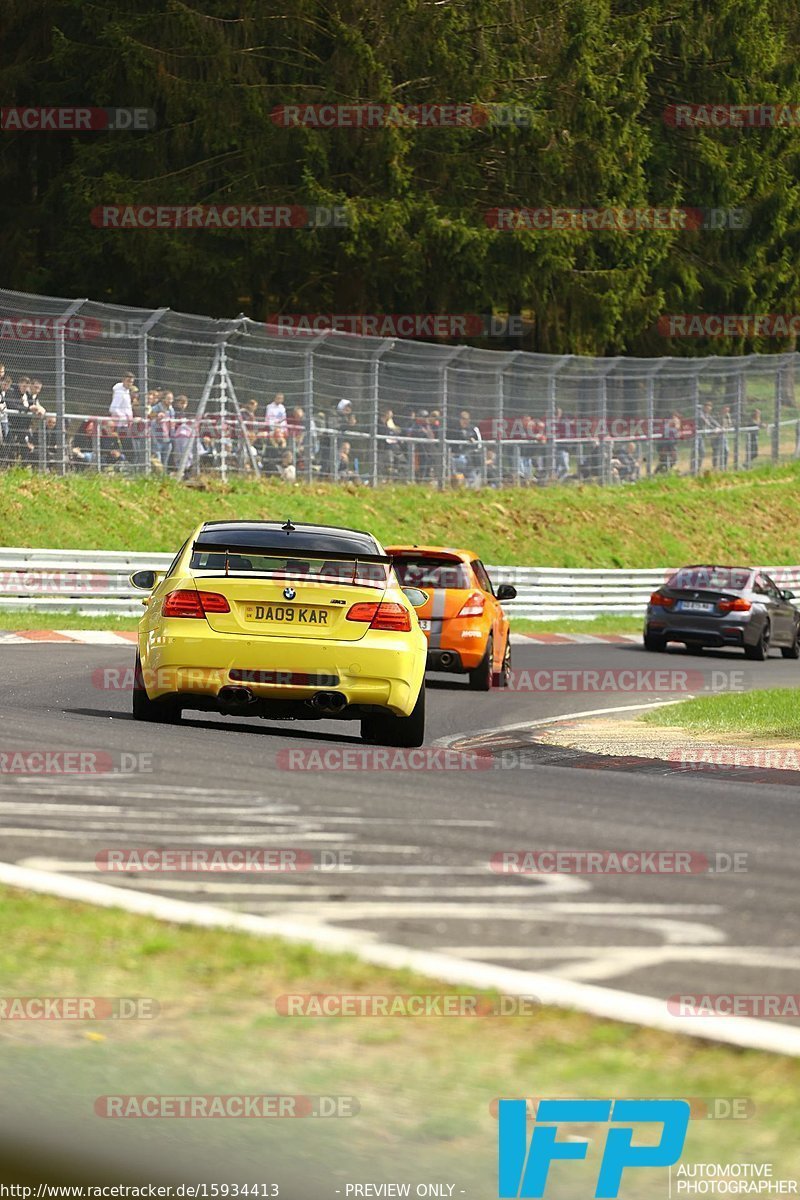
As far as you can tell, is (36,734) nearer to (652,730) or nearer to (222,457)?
(652,730)

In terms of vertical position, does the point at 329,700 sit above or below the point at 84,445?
below

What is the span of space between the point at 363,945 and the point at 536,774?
5.51 m

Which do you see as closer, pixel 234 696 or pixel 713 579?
pixel 234 696

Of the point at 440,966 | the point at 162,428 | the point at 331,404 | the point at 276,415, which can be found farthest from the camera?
the point at 331,404

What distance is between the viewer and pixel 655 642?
2920 cm

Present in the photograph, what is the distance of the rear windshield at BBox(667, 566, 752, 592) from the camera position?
29.1 metres

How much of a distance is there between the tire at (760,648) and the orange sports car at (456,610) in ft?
33.0

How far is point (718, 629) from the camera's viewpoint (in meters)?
28.8

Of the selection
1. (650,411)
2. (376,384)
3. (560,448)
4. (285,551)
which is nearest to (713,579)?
(376,384)

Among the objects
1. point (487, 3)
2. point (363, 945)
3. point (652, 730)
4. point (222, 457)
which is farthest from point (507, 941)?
point (487, 3)

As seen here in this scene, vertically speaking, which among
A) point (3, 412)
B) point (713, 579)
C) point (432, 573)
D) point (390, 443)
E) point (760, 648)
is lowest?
point (760, 648)

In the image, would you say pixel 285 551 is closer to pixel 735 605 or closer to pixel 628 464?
pixel 735 605

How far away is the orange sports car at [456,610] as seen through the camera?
19.5 m

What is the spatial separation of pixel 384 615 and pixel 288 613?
59 cm
